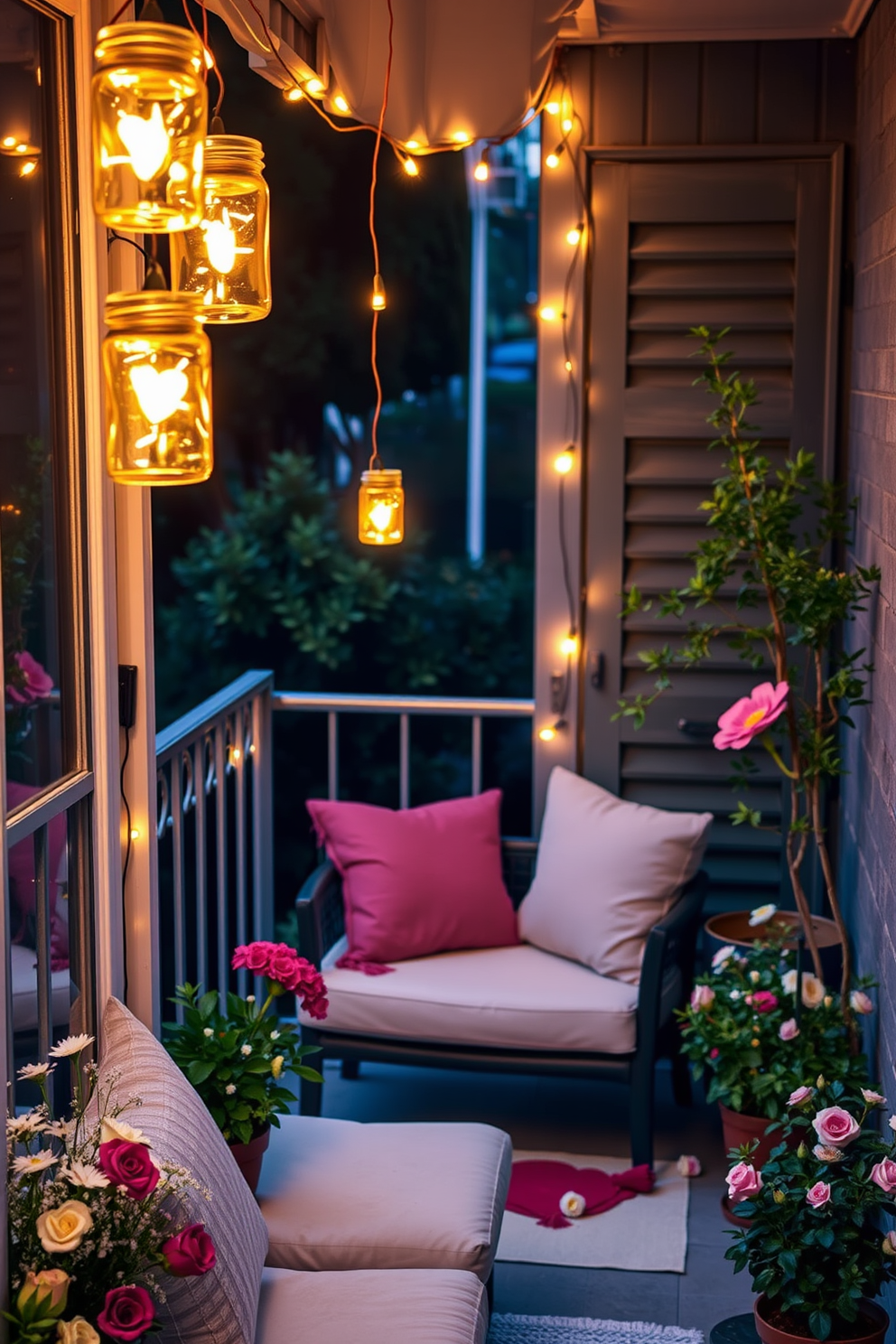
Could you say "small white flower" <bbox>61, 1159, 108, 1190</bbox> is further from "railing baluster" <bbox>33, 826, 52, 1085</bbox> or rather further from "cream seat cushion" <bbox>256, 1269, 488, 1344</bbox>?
"cream seat cushion" <bbox>256, 1269, 488, 1344</bbox>

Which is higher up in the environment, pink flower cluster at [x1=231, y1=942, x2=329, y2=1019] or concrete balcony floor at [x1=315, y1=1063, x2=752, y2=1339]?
pink flower cluster at [x1=231, y1=942, x2=329, y2=1019]

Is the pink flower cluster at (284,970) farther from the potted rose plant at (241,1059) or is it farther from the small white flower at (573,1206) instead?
the small white flower at (573,1206)

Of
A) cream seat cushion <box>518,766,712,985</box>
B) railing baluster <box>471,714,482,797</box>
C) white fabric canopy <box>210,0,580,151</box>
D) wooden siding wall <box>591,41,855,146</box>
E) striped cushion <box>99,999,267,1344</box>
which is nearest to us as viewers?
striped cushion <box>99,999,267,1344</box>

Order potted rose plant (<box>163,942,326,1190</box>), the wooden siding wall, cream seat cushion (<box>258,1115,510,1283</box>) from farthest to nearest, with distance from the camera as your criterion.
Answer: the wooden siding wall, potted rose plant (<box>163,942,326,1190</box>), cream seat cushion (<box>258,1115,510,1283</box>)

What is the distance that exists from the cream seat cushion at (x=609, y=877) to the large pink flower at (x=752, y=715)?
47 cm

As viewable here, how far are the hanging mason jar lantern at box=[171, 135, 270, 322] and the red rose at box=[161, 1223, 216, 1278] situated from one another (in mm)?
1121

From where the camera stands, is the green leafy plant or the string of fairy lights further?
the green leafy plant

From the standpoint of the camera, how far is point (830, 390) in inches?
152

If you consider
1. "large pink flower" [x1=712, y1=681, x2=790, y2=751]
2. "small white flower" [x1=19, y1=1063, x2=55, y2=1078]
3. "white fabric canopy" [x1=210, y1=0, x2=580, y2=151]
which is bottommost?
"small white flower" [x1=19, y1=1063, x2=55, y2=1078]

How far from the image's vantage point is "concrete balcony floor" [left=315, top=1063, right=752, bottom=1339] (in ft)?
9.73

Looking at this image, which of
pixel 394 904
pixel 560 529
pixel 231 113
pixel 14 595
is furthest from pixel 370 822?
pixel 231 113

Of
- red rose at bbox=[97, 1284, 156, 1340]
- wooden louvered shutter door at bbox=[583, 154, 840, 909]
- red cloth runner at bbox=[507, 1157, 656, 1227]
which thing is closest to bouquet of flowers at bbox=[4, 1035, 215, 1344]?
red rose at bbox=[97, 1284, 156, 1340]

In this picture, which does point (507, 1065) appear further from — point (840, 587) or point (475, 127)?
point (475, 127)

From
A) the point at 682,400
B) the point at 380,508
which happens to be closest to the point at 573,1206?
the point at 380,508
